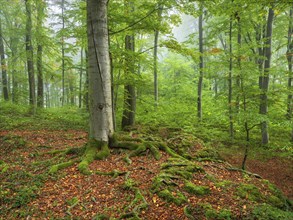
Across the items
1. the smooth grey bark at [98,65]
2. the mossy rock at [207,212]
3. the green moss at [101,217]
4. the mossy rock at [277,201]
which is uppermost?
the smooth grey bark at [98,65]

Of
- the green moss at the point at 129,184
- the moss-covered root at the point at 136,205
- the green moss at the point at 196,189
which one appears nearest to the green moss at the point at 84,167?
the green moss at the point at 129,184

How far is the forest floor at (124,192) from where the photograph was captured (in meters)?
3.38

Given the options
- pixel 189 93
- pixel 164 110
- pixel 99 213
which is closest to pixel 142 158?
pixel 99 213

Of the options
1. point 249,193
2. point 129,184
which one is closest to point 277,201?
point 249,193

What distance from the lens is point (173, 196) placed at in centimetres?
367

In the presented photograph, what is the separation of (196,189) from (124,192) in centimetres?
141

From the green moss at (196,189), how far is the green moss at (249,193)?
0.64 meters

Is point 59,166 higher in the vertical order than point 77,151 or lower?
lower

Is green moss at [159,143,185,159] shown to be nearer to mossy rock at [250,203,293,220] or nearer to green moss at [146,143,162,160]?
green moss at [146,143,162,160]

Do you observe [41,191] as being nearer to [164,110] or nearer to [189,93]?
[164,110]

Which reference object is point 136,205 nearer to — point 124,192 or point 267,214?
point 124,192

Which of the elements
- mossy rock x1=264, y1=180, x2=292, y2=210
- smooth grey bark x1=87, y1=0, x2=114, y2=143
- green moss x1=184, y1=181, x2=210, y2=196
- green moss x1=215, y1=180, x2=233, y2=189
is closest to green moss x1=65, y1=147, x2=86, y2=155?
smooth grey bark x1=87, y1=0, x2=114, y2=143

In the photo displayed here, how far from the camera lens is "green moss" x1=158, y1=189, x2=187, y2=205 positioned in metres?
3.57

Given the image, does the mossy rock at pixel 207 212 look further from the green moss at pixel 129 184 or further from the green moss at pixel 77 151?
the green moss at pixel 77 151
